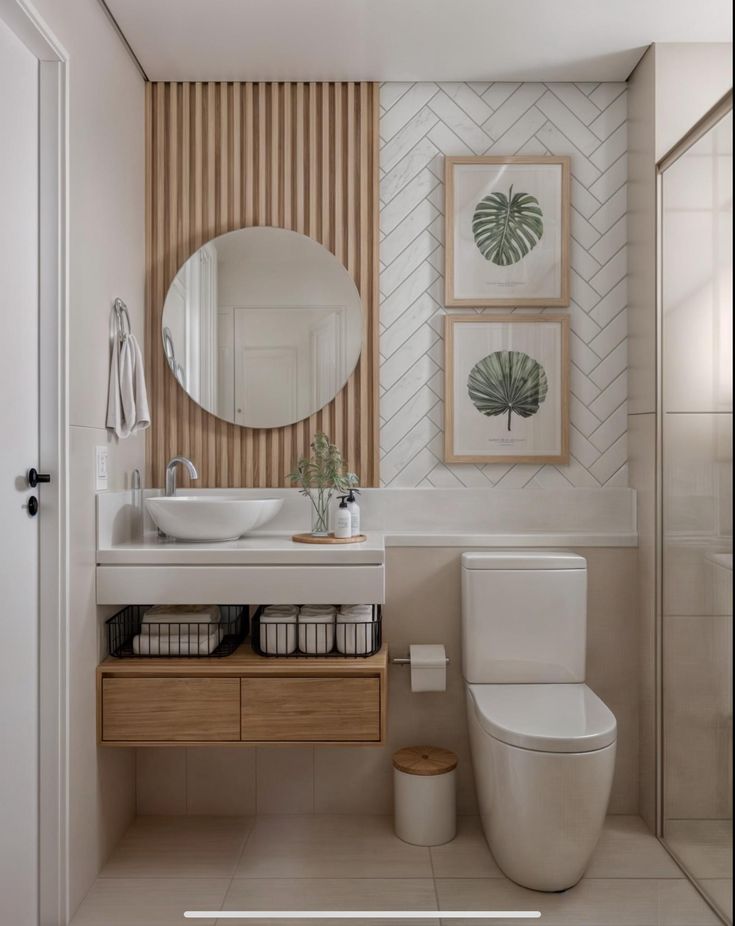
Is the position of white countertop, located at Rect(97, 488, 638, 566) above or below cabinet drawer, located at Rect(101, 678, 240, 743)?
above

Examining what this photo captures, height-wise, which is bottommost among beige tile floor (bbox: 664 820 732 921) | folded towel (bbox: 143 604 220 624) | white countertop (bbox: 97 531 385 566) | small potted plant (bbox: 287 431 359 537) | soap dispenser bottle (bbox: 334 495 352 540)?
beige tile floor (bbox: 664 820 732 921)

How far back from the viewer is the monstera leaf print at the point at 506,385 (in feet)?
8.89

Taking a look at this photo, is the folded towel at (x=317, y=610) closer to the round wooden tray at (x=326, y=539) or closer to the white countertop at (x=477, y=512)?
the round wooden tray at (x=326, y=539)

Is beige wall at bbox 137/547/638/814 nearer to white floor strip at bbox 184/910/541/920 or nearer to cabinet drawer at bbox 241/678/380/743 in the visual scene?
cabinet drawer at bbox 241/678/380/743

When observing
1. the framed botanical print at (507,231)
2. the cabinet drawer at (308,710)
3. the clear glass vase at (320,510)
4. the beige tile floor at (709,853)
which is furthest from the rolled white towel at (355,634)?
the framed botanical print at (507,231)

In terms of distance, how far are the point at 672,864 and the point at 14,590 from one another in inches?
78.9

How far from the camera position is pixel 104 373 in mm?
2268

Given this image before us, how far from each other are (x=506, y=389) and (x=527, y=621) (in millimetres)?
812

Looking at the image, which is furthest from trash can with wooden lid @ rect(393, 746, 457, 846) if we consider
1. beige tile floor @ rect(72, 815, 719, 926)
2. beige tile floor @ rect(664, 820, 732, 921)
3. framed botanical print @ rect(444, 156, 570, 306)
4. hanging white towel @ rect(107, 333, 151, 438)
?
framed botanical print @ rect(444, 156, 570, 306)

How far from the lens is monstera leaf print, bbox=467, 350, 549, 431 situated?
2709 mm

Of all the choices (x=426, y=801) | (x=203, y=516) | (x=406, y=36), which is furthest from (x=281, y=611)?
(x=406, y=36)

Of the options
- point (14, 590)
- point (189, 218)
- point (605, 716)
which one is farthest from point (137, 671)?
point (189, 218)

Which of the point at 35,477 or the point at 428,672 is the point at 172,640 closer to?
the point at 35,477

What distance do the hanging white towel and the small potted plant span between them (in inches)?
21.6
